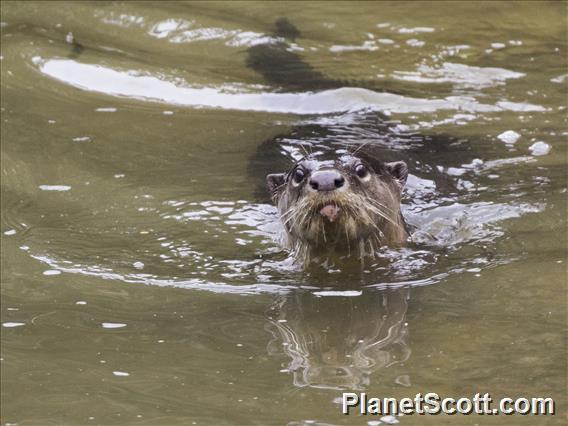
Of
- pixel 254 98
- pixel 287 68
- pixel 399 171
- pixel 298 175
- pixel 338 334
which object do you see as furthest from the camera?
pixel 287 68

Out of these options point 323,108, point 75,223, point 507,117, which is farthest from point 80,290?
point 507,117

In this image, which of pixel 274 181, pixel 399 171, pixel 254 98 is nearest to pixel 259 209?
pixel 274 181

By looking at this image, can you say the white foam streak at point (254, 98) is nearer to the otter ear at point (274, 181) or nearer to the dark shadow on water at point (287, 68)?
the dark shadow on water at point (287, 68)

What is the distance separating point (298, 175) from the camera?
441 centimetres

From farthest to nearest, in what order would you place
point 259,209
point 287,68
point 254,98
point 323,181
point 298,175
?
point 287,68
point 254,98
point 259,209
point 298,175
point 323,181

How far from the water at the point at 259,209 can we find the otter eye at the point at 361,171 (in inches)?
15.9

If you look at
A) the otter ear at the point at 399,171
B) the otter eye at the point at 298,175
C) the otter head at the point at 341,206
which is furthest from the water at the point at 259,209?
the otter eye at the point at 298,175

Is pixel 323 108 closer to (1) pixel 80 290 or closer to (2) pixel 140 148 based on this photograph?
(2) pixel 140 148

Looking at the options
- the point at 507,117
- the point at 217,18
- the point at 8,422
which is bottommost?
the point at 8,422

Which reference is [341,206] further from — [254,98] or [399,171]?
[254,98]

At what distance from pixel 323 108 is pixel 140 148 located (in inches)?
45.7

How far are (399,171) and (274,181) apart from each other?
0.58 meters

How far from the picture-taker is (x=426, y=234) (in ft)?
→ 16.2

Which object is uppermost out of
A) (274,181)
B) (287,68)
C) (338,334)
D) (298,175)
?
(287,68)
